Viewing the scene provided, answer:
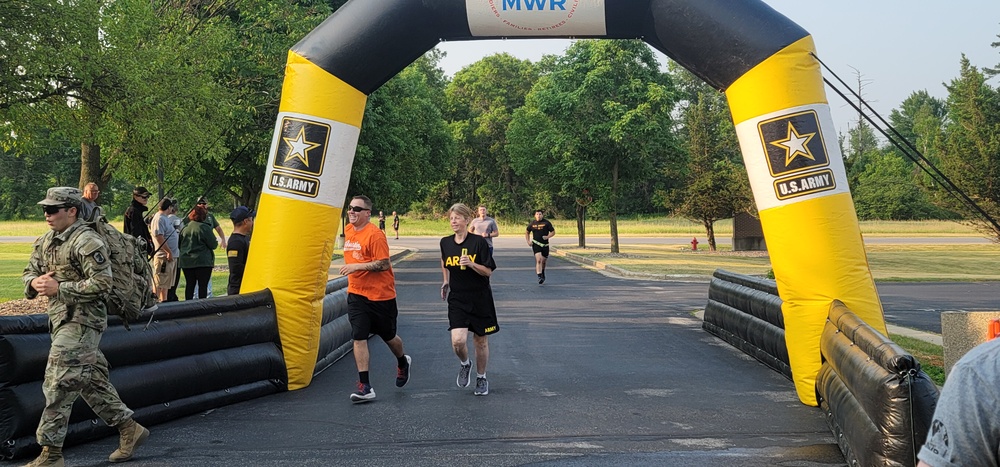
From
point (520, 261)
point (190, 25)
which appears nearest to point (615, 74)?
point (520, 261)

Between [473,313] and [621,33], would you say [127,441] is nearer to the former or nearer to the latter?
[473,313]

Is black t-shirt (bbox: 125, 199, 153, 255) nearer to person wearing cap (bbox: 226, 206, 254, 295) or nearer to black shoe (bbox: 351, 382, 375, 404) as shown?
person wearing cap (bbox: 226, 206, 254, 295)

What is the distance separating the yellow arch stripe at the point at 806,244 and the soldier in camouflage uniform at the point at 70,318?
19.1 feet

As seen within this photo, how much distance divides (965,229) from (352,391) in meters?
64.6

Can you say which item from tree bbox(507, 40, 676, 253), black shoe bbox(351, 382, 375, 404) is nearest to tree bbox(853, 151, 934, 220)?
tree bbox(507, 40, 676, 253)

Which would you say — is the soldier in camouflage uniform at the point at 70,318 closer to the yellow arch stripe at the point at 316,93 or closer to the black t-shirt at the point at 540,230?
the yellow arch stripe at the point at 316,93

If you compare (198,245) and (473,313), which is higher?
(198,245)

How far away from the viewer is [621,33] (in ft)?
32.2

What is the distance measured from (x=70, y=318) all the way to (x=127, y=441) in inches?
37.0

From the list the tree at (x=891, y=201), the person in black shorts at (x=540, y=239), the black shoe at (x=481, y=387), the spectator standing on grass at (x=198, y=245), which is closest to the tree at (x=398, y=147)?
the person in black shorts at (x=540, y=239)

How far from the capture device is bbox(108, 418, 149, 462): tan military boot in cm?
632

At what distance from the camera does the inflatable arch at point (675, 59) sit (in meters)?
8.71

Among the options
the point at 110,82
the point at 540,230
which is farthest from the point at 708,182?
the point at 110,82

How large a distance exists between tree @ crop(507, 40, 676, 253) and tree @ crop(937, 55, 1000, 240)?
11.8 m
